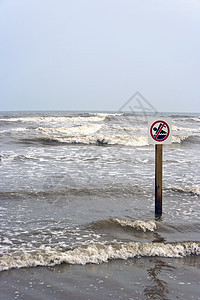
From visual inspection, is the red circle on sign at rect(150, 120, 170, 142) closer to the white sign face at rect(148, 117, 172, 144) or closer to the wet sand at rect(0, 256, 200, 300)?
the white sign face at rect(148, 117, 172, 144)

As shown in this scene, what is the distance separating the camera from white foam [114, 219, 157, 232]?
18.8ft

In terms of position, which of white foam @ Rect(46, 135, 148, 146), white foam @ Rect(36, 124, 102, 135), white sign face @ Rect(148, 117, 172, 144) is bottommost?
white foam @ Rect(46, 135, 148, 146)

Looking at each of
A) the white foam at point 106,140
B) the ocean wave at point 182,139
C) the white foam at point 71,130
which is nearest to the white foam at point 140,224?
the white foam at point 106,140

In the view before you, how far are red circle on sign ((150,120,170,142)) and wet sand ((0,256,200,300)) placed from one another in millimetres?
2255

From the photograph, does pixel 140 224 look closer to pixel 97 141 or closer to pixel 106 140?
pixel 106 140

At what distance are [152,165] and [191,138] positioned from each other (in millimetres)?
11302

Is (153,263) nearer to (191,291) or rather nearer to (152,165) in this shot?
(191,291)

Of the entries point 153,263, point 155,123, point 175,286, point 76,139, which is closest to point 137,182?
point 155,123

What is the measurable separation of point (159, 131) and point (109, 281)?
2972 mm

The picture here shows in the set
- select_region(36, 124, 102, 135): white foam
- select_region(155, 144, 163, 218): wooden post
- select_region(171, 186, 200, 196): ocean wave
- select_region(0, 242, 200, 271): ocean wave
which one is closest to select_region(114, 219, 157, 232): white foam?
select_region(155, 144, 163, 218): wooden post

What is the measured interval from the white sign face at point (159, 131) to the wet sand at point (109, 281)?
Result: 223 centimetres

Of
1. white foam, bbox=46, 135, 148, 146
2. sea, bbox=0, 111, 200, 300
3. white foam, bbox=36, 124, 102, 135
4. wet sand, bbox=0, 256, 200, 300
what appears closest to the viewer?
wet sand, bbox=0, 256, 200, 300

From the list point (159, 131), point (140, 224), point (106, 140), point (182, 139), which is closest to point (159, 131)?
point (159, 131)

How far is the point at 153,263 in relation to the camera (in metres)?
4.45
